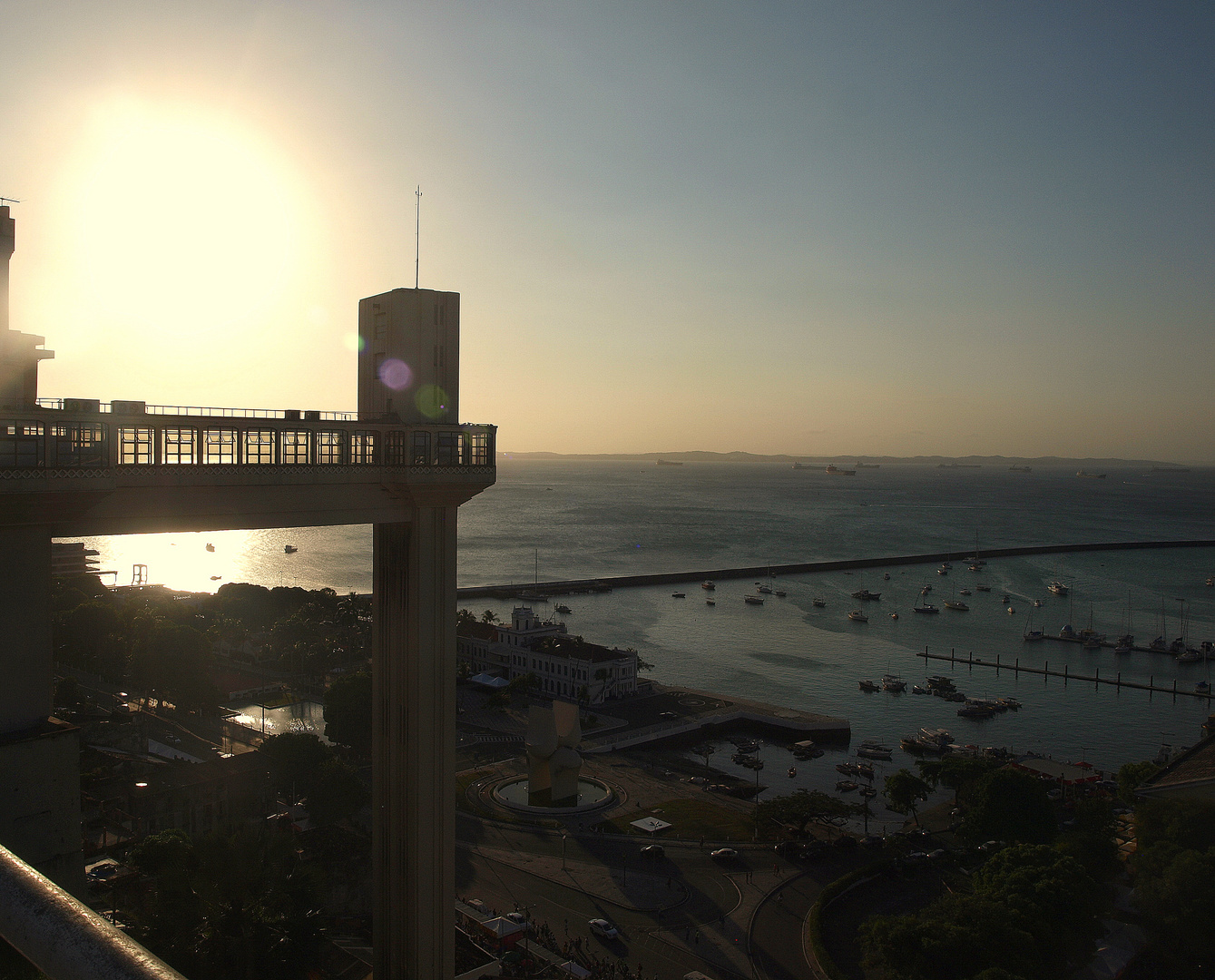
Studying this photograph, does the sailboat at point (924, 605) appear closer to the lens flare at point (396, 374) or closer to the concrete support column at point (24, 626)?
the lens flare at point (396, 374)

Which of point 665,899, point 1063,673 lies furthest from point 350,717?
point 1063,673

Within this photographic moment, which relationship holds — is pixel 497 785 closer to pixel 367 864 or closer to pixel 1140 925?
pixel 367 864

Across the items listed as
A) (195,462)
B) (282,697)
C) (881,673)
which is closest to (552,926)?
(195,462)

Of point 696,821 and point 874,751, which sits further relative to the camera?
point 874,751

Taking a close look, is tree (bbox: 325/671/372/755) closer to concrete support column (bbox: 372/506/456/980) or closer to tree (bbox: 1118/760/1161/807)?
concrete support column (bbox: 372/506/456/980)

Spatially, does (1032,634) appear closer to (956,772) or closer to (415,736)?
(956,772)
